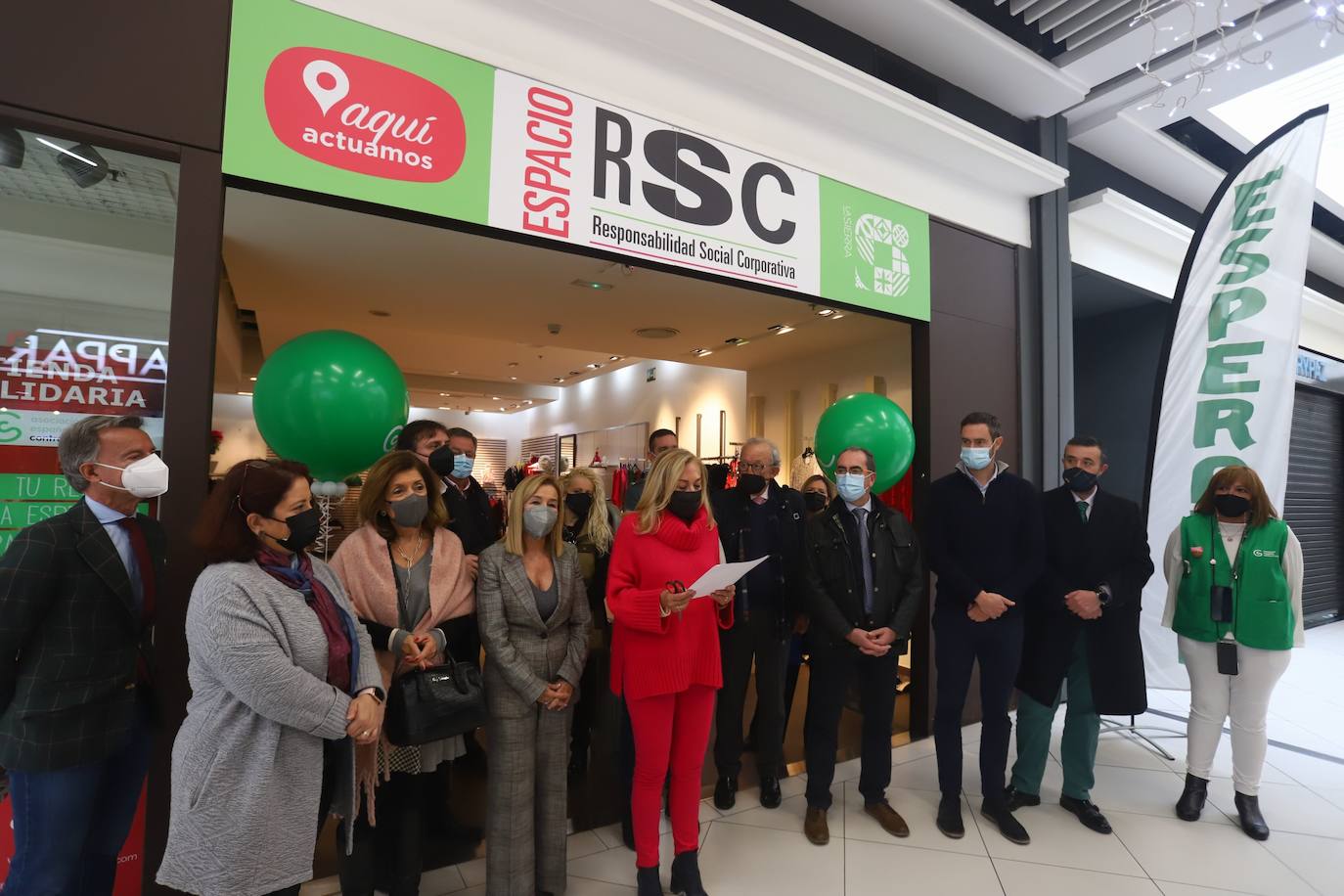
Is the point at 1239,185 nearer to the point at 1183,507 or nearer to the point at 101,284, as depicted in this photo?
the point at 1183,507

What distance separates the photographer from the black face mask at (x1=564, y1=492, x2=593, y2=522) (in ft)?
9.54

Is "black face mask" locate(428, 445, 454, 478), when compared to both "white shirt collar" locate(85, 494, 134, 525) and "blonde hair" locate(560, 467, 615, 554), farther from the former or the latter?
"white shirt collar" locate(85, 494, 134, 525)

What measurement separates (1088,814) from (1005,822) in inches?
16.1

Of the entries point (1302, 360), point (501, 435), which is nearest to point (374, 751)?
point (1302, 360)

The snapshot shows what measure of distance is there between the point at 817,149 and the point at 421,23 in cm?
207

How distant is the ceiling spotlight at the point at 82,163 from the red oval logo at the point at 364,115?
21.5 inches

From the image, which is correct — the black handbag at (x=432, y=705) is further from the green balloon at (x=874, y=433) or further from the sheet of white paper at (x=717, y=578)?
the green balloon at (x=874, y=433)

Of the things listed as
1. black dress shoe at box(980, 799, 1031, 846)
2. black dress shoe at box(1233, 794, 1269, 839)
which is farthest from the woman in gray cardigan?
black dress shoe at box(1233, 794, 1269, 839)

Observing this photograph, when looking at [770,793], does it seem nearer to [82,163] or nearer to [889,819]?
[889,819]

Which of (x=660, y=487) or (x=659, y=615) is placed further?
(x=660, y=487)

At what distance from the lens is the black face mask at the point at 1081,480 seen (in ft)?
9.84

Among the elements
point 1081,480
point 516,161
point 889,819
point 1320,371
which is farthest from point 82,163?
point 1320,371

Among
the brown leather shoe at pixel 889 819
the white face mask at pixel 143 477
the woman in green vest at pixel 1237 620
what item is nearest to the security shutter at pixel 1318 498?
the woman in green vest at pixel 1237 620

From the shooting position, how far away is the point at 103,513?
1724mm
